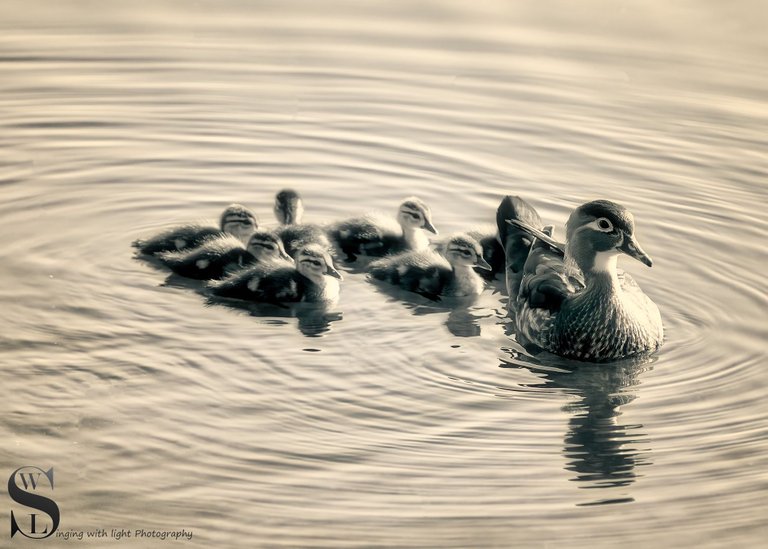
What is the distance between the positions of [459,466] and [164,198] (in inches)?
133

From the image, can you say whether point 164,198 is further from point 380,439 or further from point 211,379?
point 380,439

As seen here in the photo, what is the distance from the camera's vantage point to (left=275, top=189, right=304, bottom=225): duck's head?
755 cm

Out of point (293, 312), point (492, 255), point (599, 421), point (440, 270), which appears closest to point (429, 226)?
point (492, 255)

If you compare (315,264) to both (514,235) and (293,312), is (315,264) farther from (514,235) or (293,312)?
(514,235)

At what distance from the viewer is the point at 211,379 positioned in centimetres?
601

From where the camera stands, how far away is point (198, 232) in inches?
285

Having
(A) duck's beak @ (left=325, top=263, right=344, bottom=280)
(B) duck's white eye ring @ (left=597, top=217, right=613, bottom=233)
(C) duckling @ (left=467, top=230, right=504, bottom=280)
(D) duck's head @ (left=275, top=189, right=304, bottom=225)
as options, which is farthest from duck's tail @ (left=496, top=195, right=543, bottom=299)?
(D) duck's head @ (left=275, top=189, right=304, bottom=225)

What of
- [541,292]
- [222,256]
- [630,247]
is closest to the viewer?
[630,247]

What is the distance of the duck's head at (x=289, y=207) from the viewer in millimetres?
7551

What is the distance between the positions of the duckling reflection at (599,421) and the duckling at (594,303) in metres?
0.09

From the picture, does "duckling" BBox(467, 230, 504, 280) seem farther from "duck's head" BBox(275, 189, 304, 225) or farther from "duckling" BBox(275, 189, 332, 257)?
"duck's head" BBox(275, 189, 304, 225)

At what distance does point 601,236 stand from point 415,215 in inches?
49.2

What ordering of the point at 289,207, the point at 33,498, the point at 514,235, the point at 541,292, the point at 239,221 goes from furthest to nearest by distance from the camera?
the point at 289,207 → the point at 239,221 → the point at 514,235 → the point at 541,292 → the point at 33,498

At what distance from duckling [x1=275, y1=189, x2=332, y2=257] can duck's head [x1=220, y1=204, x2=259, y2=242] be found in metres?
0.15
